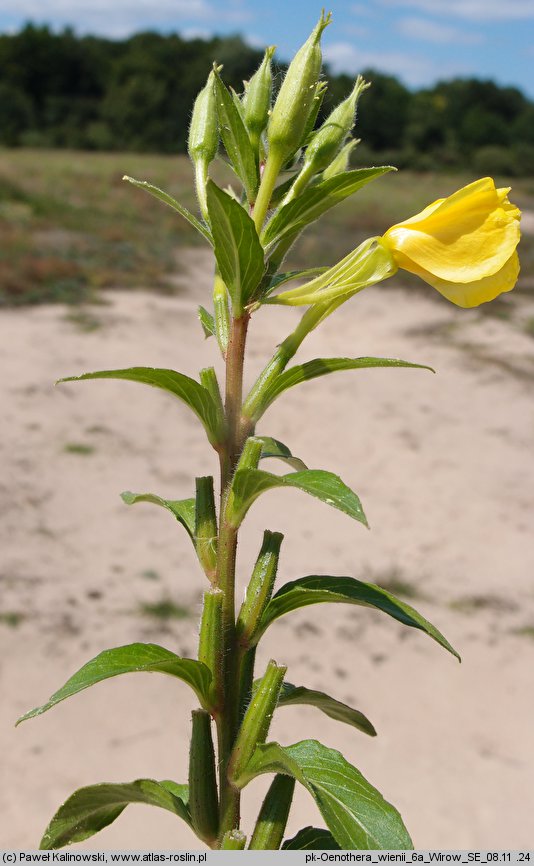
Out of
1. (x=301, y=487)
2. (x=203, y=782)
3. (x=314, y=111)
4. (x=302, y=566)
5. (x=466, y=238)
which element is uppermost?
(x=314, y=111)

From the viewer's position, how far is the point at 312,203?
2.54 feet

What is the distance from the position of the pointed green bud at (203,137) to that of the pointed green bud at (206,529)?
0.29 meters

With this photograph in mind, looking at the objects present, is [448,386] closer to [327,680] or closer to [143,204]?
[327,680]

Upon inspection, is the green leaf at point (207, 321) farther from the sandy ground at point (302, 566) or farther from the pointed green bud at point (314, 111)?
the sandy ground at point (302, 566)

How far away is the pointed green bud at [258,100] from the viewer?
79 centimetres

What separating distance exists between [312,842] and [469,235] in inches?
24.7

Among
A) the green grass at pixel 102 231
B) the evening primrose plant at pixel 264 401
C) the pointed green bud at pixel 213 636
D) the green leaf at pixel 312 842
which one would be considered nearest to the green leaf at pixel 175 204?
the evening primrose plant at pixel 264 401

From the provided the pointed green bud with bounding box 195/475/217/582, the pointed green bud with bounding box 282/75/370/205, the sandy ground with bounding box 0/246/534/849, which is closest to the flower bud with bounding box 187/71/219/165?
the pointed green bud with bounding box 282/75/370/205

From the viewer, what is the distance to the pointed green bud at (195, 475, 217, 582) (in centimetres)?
83

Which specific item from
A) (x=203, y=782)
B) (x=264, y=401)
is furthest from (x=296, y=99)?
(x=203, y=782)

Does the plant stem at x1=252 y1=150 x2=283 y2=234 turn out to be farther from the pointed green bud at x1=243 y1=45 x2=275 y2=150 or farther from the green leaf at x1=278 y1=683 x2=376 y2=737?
the green leaf at x1=278 y1=683 x2=376 y2=737

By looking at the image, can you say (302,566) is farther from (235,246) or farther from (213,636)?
(235,246)

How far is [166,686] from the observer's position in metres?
3.78

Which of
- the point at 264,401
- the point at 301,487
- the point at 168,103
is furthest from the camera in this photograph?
the point at 168,103
